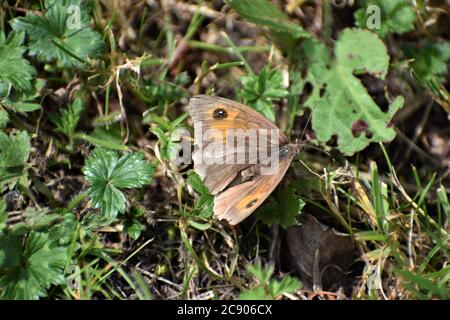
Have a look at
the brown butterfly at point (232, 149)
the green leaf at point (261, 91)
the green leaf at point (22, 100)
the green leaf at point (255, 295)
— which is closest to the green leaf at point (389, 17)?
the green leaf at point (261, 91)

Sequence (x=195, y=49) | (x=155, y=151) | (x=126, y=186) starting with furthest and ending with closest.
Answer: (x=195, y=49) → (x=155, y=151) → (x=126, y=186)

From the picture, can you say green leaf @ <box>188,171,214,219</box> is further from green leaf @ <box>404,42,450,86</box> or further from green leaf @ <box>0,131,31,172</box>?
green leaf @ <box>404,42,450,86</box>

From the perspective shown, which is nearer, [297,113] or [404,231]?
[404,231]

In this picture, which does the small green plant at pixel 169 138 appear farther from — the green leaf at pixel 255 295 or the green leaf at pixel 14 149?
the green leaf at pixel 255 295

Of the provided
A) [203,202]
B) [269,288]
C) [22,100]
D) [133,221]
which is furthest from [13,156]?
[269,288]

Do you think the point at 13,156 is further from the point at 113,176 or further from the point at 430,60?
the point at 430,60
